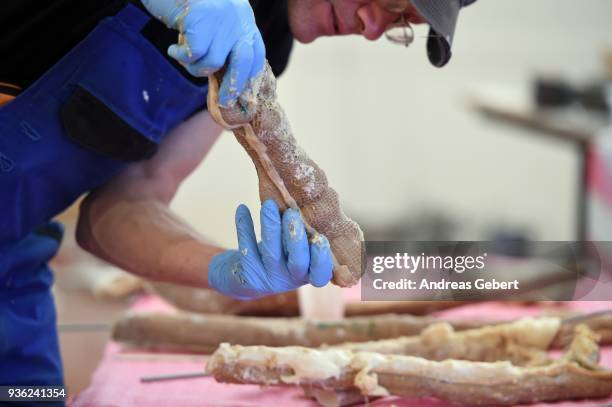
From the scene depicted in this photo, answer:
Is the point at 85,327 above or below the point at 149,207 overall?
below

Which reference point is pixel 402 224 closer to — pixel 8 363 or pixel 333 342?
pixel 333 342

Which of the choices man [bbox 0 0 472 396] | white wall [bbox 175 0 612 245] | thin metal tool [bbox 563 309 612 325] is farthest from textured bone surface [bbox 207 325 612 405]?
white wall [bbox 175 0 612 245]

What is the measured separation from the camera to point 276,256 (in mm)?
1072

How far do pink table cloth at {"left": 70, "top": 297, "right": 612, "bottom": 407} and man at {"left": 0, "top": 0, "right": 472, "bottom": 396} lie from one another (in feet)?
0.41

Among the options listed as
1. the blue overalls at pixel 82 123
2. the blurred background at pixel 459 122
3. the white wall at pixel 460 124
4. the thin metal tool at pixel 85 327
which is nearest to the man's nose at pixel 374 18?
the blue overalls at pixel 82 123

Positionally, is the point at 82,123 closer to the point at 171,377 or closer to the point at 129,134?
the point at 129,134

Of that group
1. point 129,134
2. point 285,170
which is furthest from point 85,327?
point 285,170

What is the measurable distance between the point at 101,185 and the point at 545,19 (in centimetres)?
395

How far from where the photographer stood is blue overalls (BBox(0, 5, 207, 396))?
4.01 feet

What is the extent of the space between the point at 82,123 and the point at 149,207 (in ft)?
0.77

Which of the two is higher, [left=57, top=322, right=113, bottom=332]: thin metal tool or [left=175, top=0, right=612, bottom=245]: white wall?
[left=175, top=0, right=612, bottom=245]: white wall

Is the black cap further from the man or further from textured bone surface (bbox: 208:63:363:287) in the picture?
textured bone surface (bbox: 208:63:363:287)

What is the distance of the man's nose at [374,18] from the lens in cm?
131

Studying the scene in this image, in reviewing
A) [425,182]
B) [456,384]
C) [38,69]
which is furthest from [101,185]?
[425,182]
